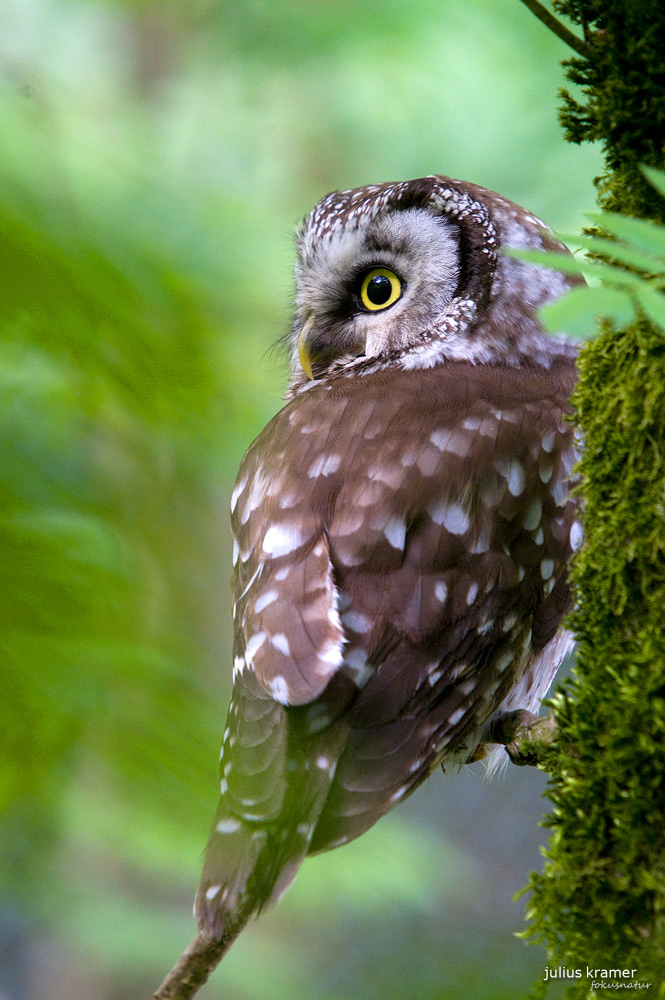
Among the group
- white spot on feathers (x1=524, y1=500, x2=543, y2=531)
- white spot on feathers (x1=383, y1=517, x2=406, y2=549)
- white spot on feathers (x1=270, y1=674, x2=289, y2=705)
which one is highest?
white spot on feathers (x1=524, y1=500, x2=543, y2=531)

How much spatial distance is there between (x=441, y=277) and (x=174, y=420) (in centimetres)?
95

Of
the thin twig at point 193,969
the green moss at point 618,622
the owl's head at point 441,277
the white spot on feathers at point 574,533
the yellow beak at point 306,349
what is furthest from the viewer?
the yellow beak at point 306,349

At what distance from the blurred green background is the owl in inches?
24.1

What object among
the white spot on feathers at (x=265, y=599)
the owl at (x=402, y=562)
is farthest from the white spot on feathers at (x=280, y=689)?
the white spot on feathers at (x=265, y=599)

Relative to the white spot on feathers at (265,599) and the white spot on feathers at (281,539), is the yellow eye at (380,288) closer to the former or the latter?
the white spot on feathers at (281,539)

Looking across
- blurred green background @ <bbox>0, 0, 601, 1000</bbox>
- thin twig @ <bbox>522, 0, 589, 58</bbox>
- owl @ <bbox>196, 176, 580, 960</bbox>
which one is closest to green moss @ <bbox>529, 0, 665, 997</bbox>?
thin twig @ <bbox>522, 0, 589, 58</bbox>

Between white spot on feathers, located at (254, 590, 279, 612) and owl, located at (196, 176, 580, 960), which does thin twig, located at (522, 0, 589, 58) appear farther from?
white spot on feathers, located at (254, 590, 279, 612)

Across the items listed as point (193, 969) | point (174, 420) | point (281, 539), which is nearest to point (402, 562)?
point (281, 539)

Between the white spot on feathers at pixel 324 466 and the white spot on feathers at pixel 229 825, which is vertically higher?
the white spot on feathers at pixel 324 466

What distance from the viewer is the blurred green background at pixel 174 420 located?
200 centimetres

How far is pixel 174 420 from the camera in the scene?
92.9 inches

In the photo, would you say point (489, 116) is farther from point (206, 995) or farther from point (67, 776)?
point (206, 995)

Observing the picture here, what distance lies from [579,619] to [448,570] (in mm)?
438

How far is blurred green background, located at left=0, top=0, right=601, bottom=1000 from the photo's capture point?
2.00 m
